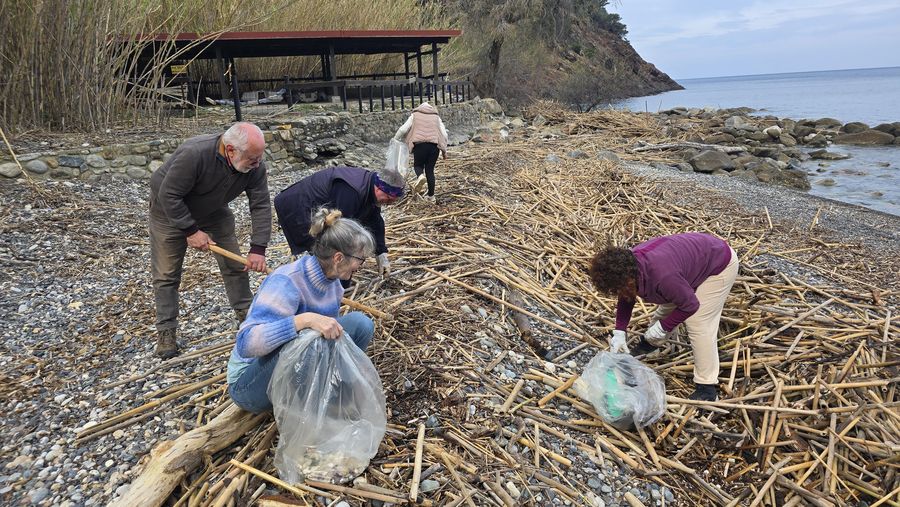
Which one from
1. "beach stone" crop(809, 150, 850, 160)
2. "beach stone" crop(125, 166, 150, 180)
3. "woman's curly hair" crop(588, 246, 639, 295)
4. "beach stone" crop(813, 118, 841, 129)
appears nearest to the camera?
"woman's curly hair" crop(588, 246, 639, 295)

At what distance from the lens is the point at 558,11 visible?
26.2 metres

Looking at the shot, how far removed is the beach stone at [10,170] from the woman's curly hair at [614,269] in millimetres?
7549

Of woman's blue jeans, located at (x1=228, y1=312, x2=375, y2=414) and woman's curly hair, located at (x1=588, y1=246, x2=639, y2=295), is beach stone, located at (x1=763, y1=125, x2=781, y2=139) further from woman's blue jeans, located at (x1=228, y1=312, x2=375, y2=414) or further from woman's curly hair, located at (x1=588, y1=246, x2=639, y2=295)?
woman's blue jeans, located at (x1=228, y1=312, x2=375, y2=414)

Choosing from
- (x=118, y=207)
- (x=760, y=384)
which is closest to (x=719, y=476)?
(x=760, y=384)

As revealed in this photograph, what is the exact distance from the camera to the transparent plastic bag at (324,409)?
220 cm

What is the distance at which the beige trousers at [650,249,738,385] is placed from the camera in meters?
3.40

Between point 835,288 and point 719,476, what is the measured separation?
10.6 ft

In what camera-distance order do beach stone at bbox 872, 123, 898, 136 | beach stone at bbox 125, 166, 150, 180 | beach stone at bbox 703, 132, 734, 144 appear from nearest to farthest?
beach stone at bbox 125, 166, 150, 180 → beach stone at bbox 703, 132, 734, 144 → beach stone at bbox 872, 123, 898, 136

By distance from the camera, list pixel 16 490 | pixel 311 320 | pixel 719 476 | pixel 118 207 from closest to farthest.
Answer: pixel 311 320 → pixel 16 490 → pixel 719 476 → pixel 118 207

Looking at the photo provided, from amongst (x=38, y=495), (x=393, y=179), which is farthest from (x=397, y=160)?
(x=38, y=495)

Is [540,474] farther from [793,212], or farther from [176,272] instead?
[793,212]

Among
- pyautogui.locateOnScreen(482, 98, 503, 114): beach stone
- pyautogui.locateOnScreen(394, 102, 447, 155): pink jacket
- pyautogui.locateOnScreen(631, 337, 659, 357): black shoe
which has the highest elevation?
pyautogui.locateOnScreen(482, 98, 503, 114): beach stone

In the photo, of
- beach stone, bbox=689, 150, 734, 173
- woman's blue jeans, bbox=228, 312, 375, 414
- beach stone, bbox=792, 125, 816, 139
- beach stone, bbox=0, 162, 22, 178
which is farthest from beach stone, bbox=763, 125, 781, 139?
beach stone, bbox=0, 162, 22, 178

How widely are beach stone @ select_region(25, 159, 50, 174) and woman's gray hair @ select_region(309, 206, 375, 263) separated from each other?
6700 millimetres
